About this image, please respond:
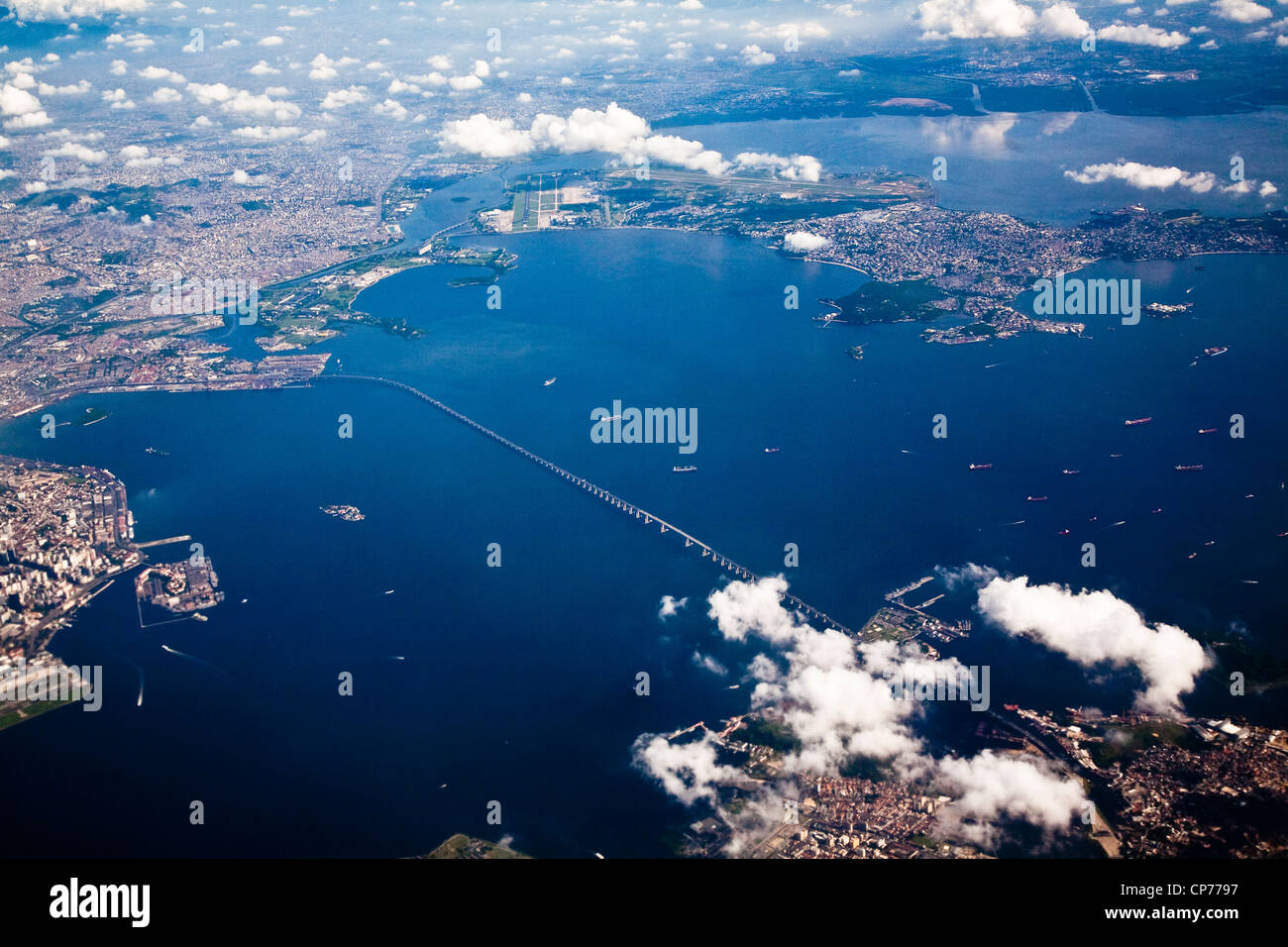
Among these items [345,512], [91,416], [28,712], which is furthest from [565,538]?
[91,416]

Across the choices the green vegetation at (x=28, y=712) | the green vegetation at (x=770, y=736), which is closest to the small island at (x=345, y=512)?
the green vegetation at (x=28, y=712)

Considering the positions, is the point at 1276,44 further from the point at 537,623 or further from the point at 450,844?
the point at 450,844

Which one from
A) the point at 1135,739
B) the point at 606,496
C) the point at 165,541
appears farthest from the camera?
the point at 606,496

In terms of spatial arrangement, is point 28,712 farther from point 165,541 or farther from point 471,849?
point 471,849

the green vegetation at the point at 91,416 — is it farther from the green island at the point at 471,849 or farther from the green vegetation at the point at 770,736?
the green vegetation at the point at 770,736

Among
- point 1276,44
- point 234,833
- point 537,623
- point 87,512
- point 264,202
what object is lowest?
point 234,833

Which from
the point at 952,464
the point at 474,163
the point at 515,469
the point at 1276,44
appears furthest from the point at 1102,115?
the point at 515,469

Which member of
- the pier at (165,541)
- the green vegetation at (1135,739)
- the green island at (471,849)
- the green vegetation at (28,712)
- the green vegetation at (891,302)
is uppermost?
the green vegetation at (891,302)
